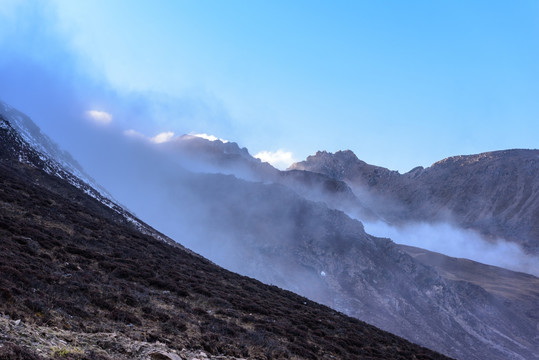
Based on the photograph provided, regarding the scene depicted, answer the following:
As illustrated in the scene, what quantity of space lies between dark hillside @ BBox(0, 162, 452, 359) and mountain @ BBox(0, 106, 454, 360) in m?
0.06

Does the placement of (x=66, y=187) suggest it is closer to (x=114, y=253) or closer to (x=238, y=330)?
(x=114, y=253)

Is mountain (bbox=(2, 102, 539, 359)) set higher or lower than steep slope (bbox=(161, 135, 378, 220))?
lower

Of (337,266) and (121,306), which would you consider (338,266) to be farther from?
(121,306)

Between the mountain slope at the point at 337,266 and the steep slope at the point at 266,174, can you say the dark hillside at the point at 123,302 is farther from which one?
the steep slope at the point at 266,174

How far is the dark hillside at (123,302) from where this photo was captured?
522 inches

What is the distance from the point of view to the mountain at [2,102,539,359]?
272 feet

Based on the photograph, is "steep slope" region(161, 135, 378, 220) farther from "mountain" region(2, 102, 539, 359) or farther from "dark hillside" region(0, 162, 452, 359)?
"dark hillside" region(0, 162, 452, 359)

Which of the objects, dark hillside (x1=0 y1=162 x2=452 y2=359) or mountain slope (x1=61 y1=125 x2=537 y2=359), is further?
mountain slope (x1=61 y1=125 x2=537 y2=359)

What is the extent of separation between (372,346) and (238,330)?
39.7 ft

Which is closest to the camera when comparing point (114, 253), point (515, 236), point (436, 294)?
point (114, 253)

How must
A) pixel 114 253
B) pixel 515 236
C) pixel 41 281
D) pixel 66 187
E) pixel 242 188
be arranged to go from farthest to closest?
pixel 515 236 → pixel 242 188 → pixel 66 187 → pixel 114 253 → pixel 41 281

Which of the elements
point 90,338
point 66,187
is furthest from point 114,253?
point 66,187

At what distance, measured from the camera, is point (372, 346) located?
27594 millimetres

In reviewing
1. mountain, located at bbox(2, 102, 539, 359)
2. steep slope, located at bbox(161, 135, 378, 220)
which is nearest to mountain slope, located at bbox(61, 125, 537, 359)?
mountain, located at bbox(2, 102, 539, 359)
